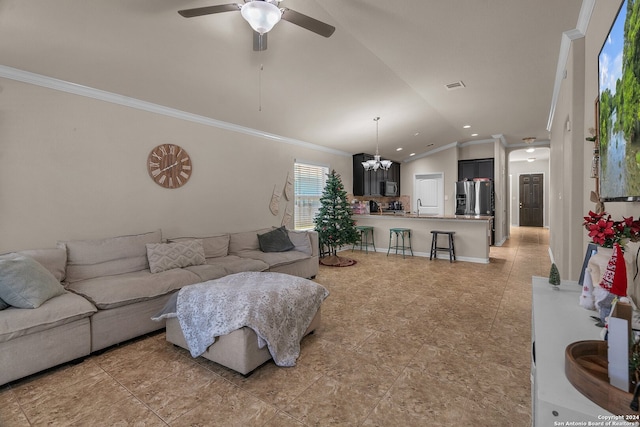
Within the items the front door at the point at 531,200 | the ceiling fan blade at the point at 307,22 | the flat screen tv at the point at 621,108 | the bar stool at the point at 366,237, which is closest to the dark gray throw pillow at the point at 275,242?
the bar stool at the point at 366,237

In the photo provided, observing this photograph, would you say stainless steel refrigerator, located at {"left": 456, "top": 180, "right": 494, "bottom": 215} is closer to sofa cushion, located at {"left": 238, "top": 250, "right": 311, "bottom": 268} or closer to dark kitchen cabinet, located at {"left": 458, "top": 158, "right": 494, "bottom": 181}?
dark kitchen cabinet, located at {"left": 458, "top": 158, "right": 494, "bottom": 181}

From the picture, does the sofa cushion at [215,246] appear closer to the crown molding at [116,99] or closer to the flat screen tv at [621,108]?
the crown molding at [116,99]

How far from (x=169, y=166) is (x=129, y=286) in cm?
195

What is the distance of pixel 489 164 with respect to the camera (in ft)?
27.0

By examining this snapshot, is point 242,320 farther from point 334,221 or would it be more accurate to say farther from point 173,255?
point 334,221

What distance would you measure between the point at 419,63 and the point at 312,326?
3382mm

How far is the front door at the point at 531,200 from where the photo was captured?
40.1 feet

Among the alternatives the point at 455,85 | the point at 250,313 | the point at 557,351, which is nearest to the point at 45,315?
the point at 250,313

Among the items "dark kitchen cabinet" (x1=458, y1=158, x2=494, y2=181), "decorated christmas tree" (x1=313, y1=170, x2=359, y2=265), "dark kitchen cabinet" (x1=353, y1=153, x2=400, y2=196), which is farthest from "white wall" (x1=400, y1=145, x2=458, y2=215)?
"decorated christmas tree" (x1=313, y1=170, x2=359, y2=265)

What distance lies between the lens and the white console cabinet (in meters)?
0.86

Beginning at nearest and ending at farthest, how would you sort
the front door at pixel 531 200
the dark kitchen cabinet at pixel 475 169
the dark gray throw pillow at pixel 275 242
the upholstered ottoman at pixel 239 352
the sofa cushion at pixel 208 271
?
the upholstered ottoman at pixel 239 352 → the sofa cushion at pixel 208 271 → the dark gray throw pillow at pixel 275 242 → the dark kitchen cabinet at pixel 475 169 → the front door at pixel 531 200

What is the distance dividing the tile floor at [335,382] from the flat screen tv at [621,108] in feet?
4.78

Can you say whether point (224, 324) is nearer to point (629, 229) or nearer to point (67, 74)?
point (629, 229)

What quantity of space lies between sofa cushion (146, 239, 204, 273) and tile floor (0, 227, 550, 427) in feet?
2.57
